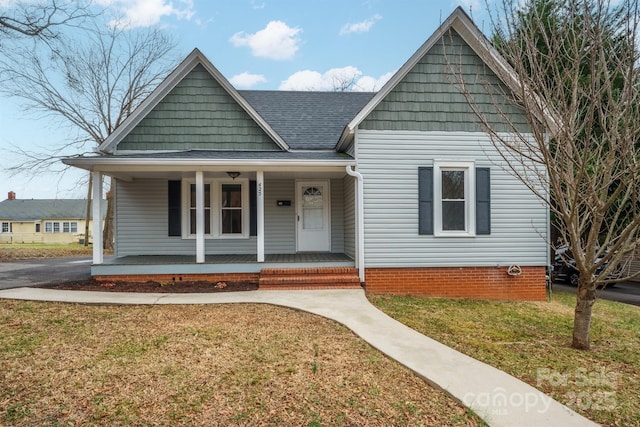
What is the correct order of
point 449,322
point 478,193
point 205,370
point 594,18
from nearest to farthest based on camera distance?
1. point 205,370
2. point 594,18
3. point 449,322
4. point 478,193

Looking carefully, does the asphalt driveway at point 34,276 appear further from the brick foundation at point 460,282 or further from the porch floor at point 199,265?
the brick foundation at point 460,282

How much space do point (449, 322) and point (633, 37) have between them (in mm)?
4416

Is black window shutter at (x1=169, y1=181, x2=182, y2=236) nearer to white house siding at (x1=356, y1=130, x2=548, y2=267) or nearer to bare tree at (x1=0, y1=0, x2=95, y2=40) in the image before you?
white house siding at (x1=356, y1=130, x2=548, y2=267)

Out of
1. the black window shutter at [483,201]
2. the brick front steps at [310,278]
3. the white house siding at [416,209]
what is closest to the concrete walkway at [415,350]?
the brick front steps at [310,278]

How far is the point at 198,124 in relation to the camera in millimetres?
9562

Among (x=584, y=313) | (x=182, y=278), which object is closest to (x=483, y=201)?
(x=584, y=313)

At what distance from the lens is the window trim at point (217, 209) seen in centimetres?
995

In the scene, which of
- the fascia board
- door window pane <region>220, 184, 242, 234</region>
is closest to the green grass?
the fascia board

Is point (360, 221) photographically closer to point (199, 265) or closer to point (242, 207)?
point (242, 207)

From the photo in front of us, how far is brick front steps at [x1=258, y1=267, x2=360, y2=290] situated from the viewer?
26.3 ft

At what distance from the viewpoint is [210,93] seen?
31.4 ft

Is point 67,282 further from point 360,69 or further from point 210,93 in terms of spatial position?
point 360,69

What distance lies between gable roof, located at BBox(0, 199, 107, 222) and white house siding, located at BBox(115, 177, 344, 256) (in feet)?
118

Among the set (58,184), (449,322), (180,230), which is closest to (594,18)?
(449,322)
